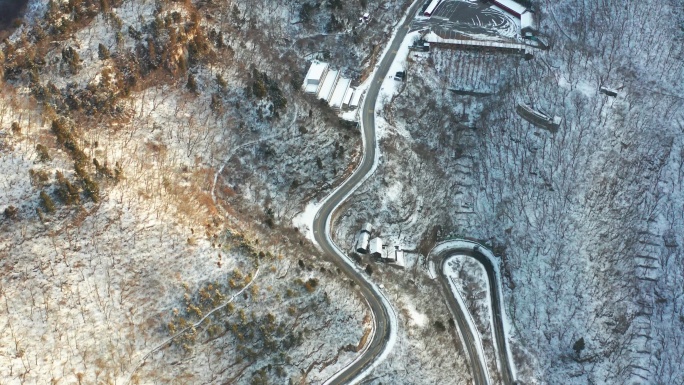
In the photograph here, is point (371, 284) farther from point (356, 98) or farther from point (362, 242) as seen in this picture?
point (356, 98)

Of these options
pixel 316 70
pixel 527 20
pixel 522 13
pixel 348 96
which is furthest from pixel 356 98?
pixel 522 13

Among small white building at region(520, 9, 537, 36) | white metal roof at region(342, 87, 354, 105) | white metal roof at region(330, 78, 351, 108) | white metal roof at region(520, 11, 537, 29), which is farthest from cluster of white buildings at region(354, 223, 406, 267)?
white metal roof at region(520, 11, 537, 29)

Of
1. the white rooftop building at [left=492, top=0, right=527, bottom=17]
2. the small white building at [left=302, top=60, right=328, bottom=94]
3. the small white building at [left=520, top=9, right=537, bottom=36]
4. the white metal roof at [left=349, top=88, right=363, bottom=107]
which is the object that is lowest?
the white metal roof at [left=349, top=88, right=363, bottom=107]

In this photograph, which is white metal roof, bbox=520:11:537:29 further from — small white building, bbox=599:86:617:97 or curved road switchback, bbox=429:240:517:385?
curved road switchback, bbox=429:240:517:385

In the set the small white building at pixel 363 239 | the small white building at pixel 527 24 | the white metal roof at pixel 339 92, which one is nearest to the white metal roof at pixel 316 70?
the white metal roof at pixel 339 92

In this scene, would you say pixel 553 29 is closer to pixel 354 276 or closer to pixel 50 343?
pixel 354 276

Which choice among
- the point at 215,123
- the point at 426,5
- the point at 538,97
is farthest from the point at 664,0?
the point at 215,123
